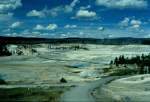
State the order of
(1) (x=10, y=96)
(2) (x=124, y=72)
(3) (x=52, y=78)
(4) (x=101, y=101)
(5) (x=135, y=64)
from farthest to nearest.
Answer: (5) (x=135, y=64) → (2) (x=124, y=72) → (3) (x=52, y=78) → (1) (x=10, y=96) → (4) (x=101, y=101)

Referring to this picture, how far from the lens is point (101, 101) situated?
46531 mm

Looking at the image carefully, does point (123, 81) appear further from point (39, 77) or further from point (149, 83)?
point (39, 77)

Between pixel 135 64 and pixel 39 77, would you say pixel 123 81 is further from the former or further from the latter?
pixel 135 64

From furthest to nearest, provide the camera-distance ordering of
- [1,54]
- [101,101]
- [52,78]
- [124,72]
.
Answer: [1,54] → [124,72] → [52,78] → [101,101]

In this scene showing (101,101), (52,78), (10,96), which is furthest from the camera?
(52,78)

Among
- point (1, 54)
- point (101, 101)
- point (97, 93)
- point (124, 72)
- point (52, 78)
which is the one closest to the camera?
point (101, 101)

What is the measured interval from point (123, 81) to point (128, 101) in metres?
27.8

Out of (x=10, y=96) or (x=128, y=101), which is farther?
(x=10, y=96)

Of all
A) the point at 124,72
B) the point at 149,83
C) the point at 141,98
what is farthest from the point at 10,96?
the point at 124,72

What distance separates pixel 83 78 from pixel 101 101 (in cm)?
3917

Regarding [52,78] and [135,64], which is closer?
[52,78]

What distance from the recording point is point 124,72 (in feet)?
315

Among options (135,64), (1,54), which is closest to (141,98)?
(135,64)

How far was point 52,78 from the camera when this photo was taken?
8550cm
